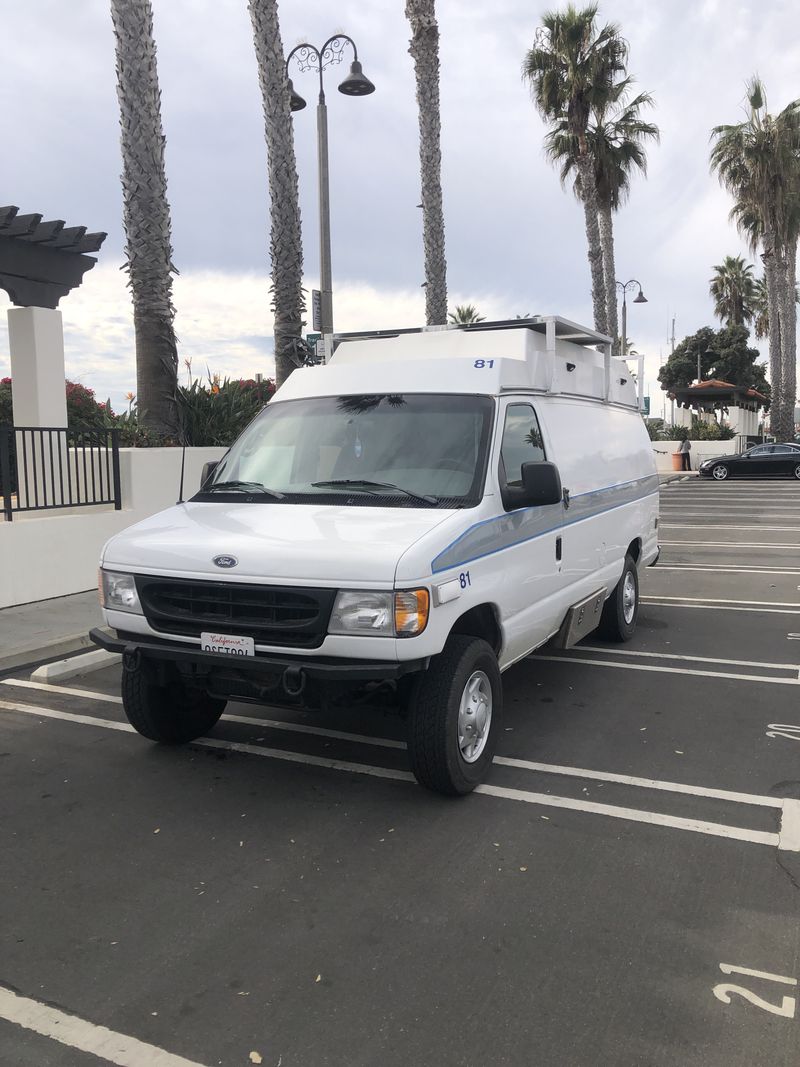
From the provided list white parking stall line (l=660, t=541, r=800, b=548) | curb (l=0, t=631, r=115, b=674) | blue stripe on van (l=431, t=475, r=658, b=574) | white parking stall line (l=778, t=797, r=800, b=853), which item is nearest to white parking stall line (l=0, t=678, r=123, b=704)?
curb (l=0, t=631, r=115, b=674)

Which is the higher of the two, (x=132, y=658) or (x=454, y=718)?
(x=132, y=658)

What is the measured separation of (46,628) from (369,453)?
4.54 m

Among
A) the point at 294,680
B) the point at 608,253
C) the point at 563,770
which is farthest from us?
the point at 608,253

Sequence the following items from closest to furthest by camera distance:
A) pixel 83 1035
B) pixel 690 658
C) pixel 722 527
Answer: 1. pixel 83 1035
2. pixel 690 658
3. pixel 722 527

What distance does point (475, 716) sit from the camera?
4637 mm

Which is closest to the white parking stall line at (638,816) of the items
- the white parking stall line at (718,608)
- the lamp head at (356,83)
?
the white parking stall line at (718,608)

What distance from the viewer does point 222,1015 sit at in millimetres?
2916

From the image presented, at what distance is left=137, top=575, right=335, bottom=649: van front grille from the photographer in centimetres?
415

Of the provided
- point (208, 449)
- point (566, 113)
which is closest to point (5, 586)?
point (208, 449)

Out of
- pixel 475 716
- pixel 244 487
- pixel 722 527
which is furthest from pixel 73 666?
pixel 722 527

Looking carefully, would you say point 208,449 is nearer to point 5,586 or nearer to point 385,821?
point 5,586

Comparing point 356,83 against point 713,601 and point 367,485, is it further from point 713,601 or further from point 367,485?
point 367,485

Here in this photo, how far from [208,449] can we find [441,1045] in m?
9.87

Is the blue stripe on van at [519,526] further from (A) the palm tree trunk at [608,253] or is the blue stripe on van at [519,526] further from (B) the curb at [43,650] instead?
(A) the palm tree trunk at [608,253]
